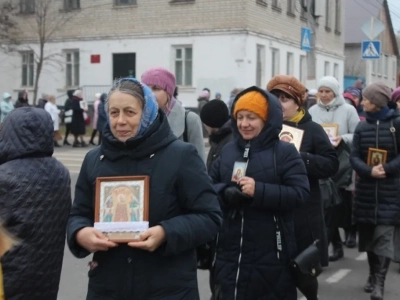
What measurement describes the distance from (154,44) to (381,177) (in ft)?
81.6

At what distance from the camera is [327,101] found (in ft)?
25.5

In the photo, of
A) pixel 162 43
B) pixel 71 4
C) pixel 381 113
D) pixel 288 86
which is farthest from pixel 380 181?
pixel 71 4

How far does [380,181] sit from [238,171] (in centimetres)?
256

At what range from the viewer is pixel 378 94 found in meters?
6.66

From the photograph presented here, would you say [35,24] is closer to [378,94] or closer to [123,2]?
[123,2]

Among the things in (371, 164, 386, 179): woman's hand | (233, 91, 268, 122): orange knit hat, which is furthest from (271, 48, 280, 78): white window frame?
(233, 91, 268, 122): orange knit hat

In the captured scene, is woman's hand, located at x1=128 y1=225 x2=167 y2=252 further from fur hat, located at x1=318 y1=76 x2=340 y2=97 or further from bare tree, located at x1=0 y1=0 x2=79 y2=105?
bare tree, located at x1=0 y1=0 x2=79 y2=105

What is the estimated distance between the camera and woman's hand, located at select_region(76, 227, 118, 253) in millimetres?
3336

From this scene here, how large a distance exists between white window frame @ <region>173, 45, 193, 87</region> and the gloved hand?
25.9 metres

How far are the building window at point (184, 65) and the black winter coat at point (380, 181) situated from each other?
23.7m

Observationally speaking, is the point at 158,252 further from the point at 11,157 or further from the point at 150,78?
the point at 150,78

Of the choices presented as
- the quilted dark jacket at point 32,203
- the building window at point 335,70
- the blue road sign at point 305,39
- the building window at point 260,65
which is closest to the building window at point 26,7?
the building window at point 260,65

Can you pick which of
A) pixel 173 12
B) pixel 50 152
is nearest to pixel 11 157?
pixel 50 152

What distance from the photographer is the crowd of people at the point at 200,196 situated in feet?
11.3
